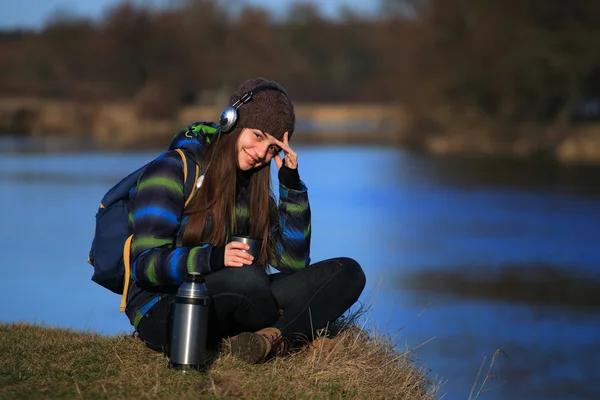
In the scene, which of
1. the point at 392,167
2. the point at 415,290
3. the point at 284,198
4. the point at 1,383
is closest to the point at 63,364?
the point at 1,383

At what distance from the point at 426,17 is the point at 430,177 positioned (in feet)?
44.8

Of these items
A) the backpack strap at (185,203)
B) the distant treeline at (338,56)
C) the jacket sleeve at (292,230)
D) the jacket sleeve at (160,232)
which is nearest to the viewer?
the jacket sleeve at (160,232)

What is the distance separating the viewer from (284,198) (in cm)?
440

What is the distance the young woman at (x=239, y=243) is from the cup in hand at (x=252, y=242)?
2.0 inches

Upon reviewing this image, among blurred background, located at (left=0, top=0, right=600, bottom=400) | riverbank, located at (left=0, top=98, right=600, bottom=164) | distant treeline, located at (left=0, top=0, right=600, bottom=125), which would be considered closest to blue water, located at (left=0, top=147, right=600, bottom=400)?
blurred background, located at (left=0, top=0, right=600, bottom=400)

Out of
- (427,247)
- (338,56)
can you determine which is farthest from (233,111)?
(338,56)

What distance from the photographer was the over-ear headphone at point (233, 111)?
13.6 ft

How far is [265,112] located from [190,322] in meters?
0.89

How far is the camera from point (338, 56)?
307 feet

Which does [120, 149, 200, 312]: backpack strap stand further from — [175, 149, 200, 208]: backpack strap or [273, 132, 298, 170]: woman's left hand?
[273, 132, 298, 170]: woman's left hand

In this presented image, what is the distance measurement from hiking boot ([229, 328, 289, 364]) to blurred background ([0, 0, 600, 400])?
112 centimetres

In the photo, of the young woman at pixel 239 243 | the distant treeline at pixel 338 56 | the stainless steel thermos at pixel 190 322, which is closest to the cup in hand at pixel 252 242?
the young woman at pixel 239 243

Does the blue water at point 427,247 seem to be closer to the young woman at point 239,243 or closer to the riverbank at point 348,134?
the young woman at point 239,243

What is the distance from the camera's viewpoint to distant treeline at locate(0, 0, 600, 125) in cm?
3241
